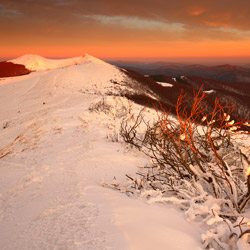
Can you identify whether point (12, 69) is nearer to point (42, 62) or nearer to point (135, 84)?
point (42, 62)

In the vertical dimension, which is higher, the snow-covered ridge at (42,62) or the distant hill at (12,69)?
the snow-covered ridge at (42,62)

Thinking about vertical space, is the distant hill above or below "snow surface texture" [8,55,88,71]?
below

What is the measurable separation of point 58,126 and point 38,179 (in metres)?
2.91

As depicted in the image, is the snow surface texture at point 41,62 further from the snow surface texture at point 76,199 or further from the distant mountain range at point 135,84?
the snow surface texture at point 76,199

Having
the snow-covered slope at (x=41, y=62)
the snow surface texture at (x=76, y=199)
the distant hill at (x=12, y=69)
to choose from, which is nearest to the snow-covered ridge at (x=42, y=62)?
the snow-covered slope at (x=41, y=62)

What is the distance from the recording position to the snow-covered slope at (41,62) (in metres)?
33.0

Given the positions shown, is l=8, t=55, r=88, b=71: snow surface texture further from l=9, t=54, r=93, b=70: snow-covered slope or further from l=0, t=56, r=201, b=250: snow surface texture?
l=0, t=56, r=201, b=250: snow surface texture

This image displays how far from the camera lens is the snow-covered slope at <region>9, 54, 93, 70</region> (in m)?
33.0

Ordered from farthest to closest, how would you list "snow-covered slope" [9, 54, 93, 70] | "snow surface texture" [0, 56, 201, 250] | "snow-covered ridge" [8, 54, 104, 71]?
"snow-covered slope" [9, 54, 93, 70] → "snow-covered ridge" [8, 54, 104, 71] → "snow surface texture" [0, 56, 201, 250]

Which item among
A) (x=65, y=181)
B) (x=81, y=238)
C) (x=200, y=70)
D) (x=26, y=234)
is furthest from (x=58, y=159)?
(x=200, y=70)

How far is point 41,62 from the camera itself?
35.7 meters

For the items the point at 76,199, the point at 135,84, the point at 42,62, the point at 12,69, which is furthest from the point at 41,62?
the point at 76,199

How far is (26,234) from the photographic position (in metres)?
1.65

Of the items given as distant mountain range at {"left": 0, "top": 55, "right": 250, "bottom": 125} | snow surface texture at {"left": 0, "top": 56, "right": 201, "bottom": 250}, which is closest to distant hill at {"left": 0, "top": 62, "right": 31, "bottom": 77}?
distant mountain range at {"left": 0, "top": 55, "right": 250, "bottom": 125}
